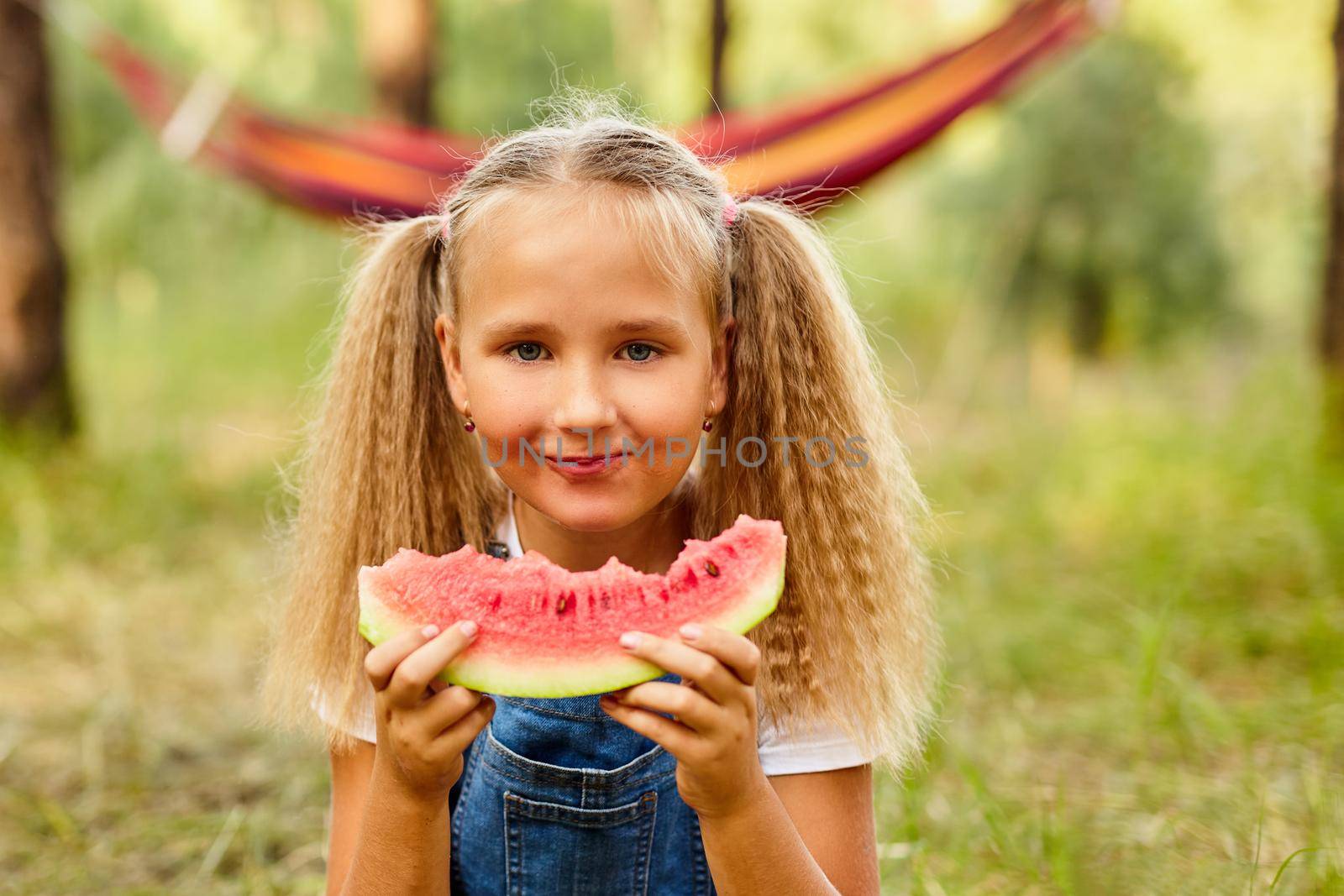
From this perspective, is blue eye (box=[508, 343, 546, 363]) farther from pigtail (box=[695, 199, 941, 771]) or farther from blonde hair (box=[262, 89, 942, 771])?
pigtail (box=[695, 199, 941, 771])

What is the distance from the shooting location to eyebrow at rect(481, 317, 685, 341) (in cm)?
158

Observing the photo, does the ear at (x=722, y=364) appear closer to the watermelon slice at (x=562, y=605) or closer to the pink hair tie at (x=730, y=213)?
the pink hair tie at (x=730, y=213)

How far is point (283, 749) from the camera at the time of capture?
329cm

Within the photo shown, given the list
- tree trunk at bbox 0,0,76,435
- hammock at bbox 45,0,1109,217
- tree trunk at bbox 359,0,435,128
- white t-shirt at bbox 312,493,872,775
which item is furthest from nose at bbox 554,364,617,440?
tree trunk at bbox 359,0,435,128

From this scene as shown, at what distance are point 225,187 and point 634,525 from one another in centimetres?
1047

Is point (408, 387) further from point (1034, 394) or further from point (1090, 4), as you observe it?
point (1034, 394)

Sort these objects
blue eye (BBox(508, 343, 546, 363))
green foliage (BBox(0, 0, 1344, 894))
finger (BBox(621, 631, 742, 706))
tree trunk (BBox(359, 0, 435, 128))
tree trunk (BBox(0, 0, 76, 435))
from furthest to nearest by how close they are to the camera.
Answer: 1. tree trunk (BBox(359, 0, 435, 128))
2. tree trunk (BBox(0, 0, 76, 435))
3. green foliage (BBox(0, 0, 1344, 894))
4. blue eye (BBox(508, 343, 546, 363))
5. finger (BBox(621, 631, 742, 706))

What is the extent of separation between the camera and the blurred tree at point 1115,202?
8.92 metres

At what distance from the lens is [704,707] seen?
4.53ft

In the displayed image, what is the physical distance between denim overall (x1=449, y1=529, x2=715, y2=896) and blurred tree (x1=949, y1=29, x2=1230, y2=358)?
309 inches

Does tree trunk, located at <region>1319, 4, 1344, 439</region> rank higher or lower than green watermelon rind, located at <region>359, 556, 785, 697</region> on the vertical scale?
higher

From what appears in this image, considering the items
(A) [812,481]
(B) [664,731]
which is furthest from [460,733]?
(A) [812,481]

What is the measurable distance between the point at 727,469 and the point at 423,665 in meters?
0.73

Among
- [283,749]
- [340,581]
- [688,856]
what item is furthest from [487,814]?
[283,749]
